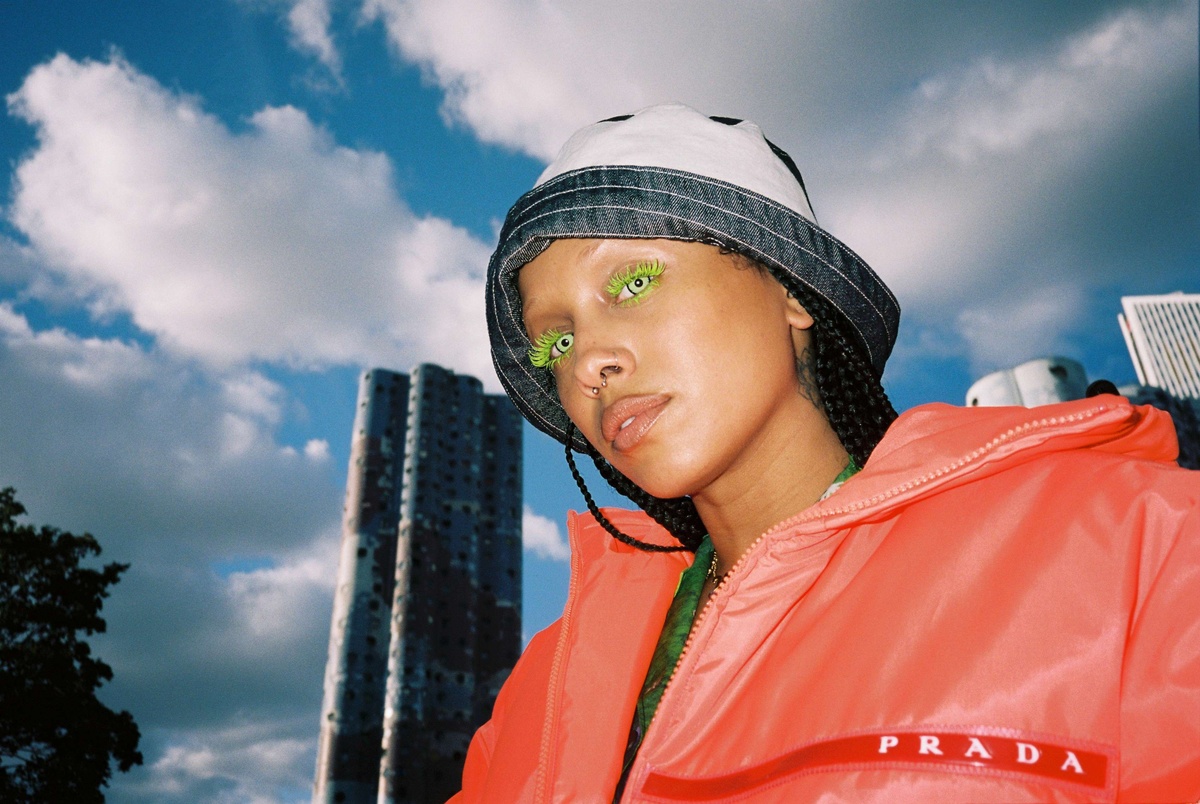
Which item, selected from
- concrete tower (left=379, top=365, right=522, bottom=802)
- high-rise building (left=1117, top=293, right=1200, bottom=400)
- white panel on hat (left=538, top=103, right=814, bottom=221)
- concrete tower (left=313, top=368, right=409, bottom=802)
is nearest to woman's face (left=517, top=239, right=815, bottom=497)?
white panel on hat (left=538, top=103, right=814, bottom=221)

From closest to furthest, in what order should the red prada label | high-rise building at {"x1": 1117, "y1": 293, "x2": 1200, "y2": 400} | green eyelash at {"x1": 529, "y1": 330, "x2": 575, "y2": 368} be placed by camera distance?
the red prada label < green eyelash at {"x1": 529, "y1": 330, "x2": 575, "y2": 368} < high-rise building at {"x1": 1117, "y1": 293, "x2": 1200, "y2": 400}

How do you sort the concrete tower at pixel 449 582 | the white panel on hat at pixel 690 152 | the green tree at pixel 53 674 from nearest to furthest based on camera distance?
the white panel on hat at pixel 690 152
the green tree at pixel 53 674
the concrete tower at pixel 449 582

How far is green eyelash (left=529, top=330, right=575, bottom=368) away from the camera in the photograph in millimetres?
1930

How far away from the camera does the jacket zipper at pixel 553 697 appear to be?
1.75 m

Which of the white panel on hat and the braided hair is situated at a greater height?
the white panel on hat

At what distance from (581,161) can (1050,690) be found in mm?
1390

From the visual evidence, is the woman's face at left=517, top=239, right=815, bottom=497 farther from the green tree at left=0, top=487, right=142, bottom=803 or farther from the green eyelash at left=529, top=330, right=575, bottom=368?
the green tree at left=0, top=487, right=142, bottom=803

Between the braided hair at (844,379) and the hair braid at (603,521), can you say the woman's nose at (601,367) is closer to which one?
the braided hair at (844,379)

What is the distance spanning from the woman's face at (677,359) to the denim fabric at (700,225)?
0.07m

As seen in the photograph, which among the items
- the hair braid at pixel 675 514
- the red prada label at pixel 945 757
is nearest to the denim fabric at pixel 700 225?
the hair braid at pixel 675 514

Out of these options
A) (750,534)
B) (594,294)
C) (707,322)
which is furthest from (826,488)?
(594,294)

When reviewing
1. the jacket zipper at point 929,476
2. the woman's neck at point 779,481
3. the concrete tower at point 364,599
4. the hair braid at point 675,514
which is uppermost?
the concrete tower at point 364,599

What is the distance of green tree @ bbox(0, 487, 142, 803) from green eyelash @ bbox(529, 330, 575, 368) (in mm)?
14952

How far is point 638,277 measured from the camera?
1688 millimetres
